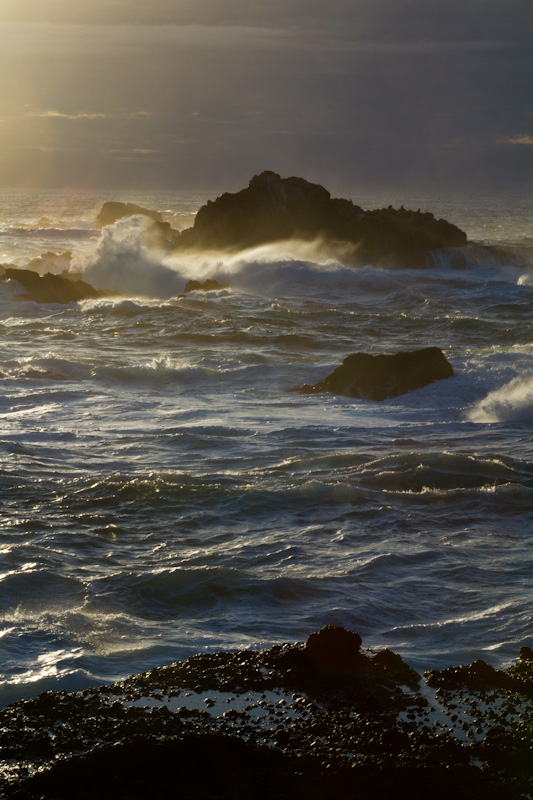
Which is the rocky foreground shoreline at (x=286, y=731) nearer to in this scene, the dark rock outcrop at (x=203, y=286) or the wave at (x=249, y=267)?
the dark rock outcrop at (x=203, y=286)

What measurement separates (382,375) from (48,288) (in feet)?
73.4

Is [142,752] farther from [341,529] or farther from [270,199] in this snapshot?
[270,199]

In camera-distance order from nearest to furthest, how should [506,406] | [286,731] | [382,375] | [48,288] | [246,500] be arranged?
1. [286,731]
2. [246,500]
3. [506,406]
4. [382,375]
5. [48,288]

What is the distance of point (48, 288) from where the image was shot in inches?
1622

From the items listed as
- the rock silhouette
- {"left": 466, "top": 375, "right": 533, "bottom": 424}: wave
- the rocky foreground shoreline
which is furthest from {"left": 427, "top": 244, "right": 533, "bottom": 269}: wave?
the rocky foreground shoreline

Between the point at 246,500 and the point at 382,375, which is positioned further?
the point at 382,375

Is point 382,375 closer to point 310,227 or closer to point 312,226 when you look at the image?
point 310,227

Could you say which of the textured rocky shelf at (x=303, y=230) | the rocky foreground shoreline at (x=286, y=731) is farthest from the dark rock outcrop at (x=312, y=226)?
the rocky foreground shoreline at (x=286, y=731)

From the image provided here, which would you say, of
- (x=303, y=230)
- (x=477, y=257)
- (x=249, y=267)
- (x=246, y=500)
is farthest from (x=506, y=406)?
(x=303, y=230)

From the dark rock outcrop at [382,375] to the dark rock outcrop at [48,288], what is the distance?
1999 centimetres

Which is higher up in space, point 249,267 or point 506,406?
point 249,267

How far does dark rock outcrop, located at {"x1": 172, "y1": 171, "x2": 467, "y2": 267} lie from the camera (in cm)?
5562

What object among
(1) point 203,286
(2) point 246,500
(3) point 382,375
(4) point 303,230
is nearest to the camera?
(2) point 246,500

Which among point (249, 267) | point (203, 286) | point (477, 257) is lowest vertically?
point (203, 286)
